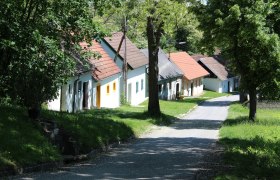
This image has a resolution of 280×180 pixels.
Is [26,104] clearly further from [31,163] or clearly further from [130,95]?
[130,95]

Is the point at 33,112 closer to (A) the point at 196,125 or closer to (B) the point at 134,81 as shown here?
(A) the point at 196,125

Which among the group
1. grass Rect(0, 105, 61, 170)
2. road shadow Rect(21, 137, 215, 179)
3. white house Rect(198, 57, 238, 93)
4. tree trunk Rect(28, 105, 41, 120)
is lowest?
road shadow Rect(21, 137, 215, 179)

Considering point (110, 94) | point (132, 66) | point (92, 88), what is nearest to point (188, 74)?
point (132, 66)

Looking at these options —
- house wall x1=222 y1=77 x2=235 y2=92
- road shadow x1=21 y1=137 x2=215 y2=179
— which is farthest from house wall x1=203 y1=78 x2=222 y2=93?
road shadow x1=21 y1=137 x2=215 y2=179

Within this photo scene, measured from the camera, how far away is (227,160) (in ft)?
45.6

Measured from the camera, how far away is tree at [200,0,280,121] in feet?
86.5

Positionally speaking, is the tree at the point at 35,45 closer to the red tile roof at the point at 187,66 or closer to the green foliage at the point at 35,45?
the green foliage at the point at 35,45

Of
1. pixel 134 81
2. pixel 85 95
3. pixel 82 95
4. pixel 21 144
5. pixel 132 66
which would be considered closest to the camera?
pixel 21 144

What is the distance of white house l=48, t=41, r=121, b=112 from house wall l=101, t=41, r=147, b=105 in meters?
3.72

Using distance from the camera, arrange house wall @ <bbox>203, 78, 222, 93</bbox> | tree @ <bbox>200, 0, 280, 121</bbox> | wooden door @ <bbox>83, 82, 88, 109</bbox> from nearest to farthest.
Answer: tree @ <bbox>200, 0, 280, 121</bbox>, wooden door @ <bbox>83, 82, 88, 109</bbox>, house wall @ <bbox>203, 78, 222, 93</bbox>

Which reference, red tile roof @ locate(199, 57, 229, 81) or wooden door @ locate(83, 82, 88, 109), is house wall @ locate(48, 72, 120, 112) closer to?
wooden door @ locate(83, 82, 88, 109)

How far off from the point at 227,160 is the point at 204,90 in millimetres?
74831

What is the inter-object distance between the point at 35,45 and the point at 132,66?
3219 cm

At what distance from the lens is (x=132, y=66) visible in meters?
46.8
